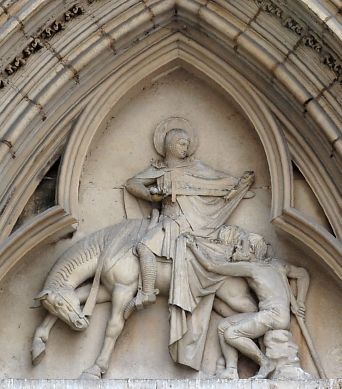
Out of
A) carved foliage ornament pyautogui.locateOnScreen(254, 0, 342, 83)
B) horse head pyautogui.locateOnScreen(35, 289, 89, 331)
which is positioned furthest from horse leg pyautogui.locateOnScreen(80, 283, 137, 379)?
carved foliage ornament pyautogui.locateOnScreen(254, 0, 342, 83)

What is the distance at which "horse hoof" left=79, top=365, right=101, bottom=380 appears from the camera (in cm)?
853

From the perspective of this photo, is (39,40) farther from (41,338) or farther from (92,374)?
(92,374)

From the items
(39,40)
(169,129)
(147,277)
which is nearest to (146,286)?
(147,277)

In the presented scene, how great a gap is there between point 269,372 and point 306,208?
3.29 ft

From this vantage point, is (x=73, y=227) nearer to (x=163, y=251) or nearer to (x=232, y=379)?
(x=163, y=251)

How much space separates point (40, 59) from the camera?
8766 millimetres

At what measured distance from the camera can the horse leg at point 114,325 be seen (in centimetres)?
862

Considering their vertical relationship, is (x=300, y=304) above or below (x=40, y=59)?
below

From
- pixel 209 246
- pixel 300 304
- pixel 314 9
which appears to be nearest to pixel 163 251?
pixel 209 246

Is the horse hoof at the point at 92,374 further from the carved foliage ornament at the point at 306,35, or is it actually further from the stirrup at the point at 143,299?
the carved foliage ornament at the point at 306,35

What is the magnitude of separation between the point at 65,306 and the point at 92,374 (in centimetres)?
42

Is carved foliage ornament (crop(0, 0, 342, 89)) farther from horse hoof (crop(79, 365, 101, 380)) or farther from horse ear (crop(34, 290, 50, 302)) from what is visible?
horse hoof (crop(79, 365, 101, 380))

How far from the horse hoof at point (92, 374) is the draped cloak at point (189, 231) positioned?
43cm

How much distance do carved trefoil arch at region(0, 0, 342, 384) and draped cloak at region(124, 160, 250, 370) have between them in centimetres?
36
